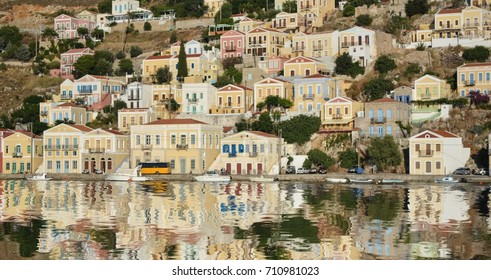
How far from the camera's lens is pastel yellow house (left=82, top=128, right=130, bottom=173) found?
6075cm

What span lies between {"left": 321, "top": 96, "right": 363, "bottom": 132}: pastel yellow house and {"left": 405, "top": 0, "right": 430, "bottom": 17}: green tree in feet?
65.5

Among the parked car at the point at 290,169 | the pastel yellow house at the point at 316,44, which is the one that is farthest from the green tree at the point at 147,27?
the parked car at the point at 290,169

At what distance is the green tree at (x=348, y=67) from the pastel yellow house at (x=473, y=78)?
8.74 meters

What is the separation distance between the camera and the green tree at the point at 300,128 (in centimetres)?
5781

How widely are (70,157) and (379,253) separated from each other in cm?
4256

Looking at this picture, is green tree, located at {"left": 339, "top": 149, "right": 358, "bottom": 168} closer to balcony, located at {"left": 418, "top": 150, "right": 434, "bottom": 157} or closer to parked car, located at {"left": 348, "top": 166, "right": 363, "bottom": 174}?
parked car, located at {"left": 348, "top": 166, "right": 363, "bottom": 174}

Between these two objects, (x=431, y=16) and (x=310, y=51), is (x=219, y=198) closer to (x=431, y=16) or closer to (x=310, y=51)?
(x=310, y=51)

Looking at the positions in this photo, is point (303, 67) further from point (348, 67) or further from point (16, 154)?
point (16, 154)

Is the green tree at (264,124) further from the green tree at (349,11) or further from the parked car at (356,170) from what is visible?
the green tree at (349,11)

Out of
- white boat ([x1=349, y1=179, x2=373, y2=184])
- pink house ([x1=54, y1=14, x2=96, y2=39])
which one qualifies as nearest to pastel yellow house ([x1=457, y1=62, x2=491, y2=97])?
white boat ([x1=349, y1=179, x2=373, y2=184])

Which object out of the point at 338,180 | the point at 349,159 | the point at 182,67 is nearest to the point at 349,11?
the point at 182,67

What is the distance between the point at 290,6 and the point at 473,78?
92.5ft

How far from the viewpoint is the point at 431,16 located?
74.9 metres
